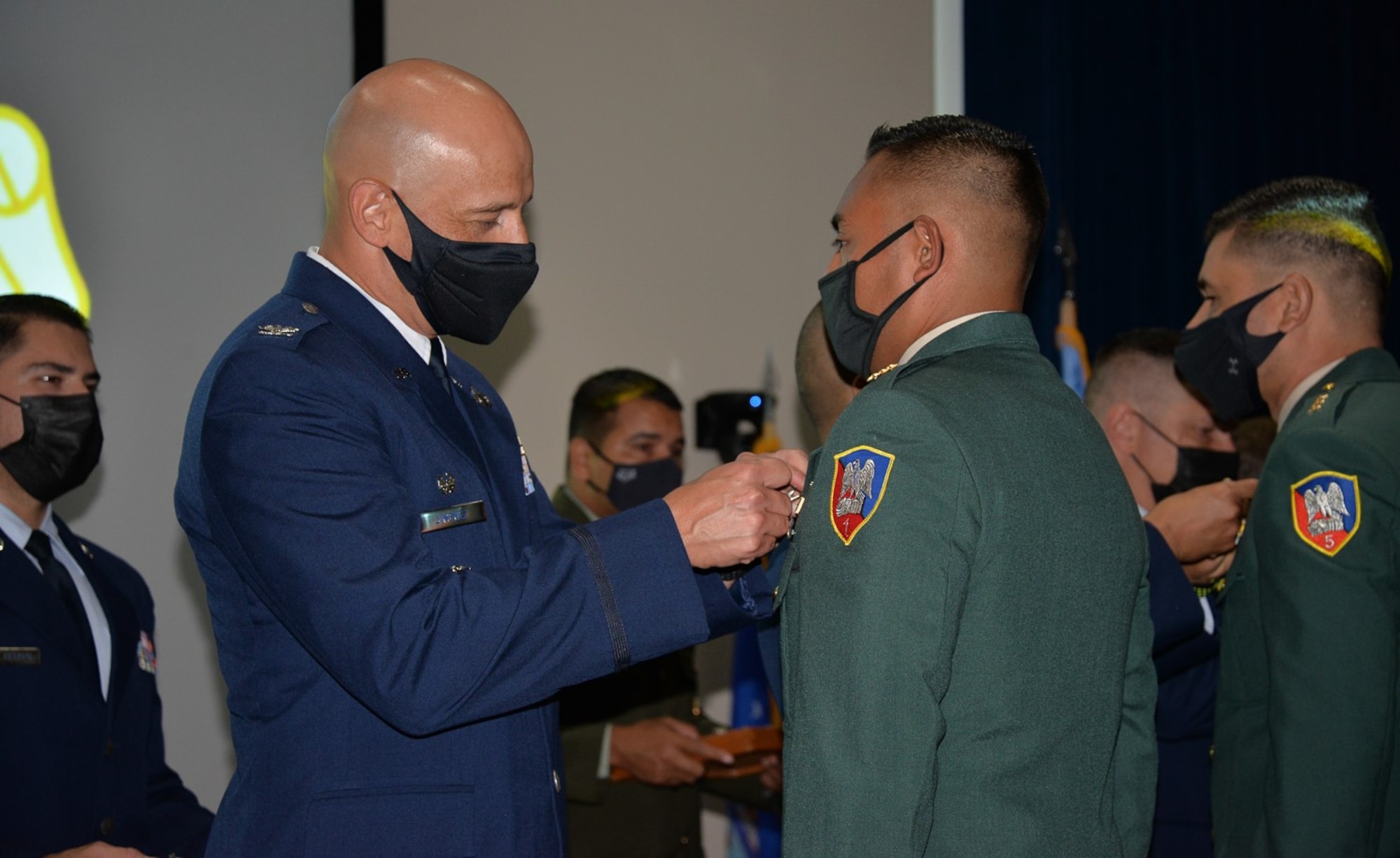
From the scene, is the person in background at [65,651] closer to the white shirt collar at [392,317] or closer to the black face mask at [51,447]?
the black face mask at [51,447]

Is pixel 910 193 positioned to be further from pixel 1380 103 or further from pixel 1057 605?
pixel 1380 103

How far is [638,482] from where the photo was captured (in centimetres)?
377

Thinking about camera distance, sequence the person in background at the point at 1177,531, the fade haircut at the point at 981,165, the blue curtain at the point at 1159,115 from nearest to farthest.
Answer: the fade haircut at the point at 981,165, the person in background at the point at 1177,531, the blue curtain at the point at 1159,115

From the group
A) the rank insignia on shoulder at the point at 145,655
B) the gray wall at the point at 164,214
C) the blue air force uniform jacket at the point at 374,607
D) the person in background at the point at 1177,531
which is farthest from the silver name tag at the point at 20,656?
the person in background at the point at 1177,531

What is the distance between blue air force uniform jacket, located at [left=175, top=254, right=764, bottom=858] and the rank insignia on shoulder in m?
1.07

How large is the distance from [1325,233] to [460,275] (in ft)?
6.29

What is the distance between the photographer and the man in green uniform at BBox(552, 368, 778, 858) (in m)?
3.24

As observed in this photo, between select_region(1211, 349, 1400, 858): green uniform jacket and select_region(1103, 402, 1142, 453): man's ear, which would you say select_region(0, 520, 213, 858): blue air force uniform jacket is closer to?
select_region(1211, 349, 1400, 858): green uniform jacket

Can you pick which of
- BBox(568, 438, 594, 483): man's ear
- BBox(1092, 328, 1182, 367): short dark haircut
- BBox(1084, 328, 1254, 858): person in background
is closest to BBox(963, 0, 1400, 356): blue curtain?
BBox(1092, 328, 1182, 367): short dark haircut

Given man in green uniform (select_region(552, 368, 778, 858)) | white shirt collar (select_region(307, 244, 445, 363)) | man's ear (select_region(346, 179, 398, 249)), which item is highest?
man's ear (select_region(346, 179, 398, 249))

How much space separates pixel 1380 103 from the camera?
21.5 ft

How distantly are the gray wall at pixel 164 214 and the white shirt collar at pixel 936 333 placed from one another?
2.70 m

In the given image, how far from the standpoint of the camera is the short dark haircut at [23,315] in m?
2.70

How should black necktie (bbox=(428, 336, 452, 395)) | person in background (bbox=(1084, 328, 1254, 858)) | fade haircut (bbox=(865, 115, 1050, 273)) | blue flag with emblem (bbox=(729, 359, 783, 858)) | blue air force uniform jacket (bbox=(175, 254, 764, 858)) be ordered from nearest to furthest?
blue air force uniform jacket (bbox=(175, 254, 764, 858))
fade haircut (bbox=(865, 115, 1050, 273))
black necktie (bbox=(428, 336, 452, 395))
person in background (bbox=(1084, 328, 1254, 858))
blue flag with emblem (bbox=(729, 359, 783, 858))
